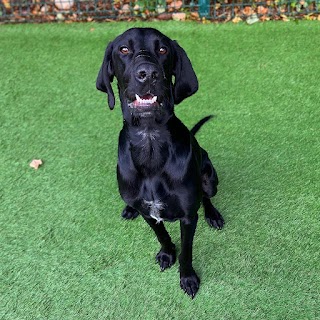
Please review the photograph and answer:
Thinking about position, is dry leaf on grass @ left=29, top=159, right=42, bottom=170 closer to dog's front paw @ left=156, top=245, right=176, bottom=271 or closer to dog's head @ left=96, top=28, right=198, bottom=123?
dog's front paw @ left=156, top=245, right=176, bottom=271

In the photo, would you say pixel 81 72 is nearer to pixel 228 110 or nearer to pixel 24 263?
pixel 228 110

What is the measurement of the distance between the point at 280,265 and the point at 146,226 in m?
1.07

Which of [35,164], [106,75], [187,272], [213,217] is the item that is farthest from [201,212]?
[35,164]

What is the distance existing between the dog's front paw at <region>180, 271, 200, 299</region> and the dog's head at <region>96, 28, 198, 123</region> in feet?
4.01

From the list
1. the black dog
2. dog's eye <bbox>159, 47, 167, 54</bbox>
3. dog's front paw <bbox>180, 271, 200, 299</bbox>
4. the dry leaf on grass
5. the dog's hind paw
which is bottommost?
dog's front paw <bbox>180, 271, 200, 299</bbox>

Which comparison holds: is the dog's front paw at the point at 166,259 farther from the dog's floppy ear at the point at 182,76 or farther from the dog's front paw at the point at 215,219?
the dog's floppy ear at the point at 182,76

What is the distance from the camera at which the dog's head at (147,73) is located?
2.37 m

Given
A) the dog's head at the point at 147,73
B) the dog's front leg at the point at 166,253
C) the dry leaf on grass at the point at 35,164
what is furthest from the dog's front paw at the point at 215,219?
the dry leaf on grass at the point at 35,164

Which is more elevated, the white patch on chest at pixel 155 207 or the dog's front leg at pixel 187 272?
Answer: the white patch on chest at pixel 155 207

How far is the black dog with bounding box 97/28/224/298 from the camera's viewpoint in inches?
96.2

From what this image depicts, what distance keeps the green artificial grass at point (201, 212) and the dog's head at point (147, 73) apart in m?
1.31

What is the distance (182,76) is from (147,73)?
1.53ft

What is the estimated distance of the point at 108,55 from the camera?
8.86 ft

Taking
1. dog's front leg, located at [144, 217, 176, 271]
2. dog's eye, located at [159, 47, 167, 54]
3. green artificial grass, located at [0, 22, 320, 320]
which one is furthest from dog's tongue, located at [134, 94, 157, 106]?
green artificial grass, located at [0, 22, 320, 320]
